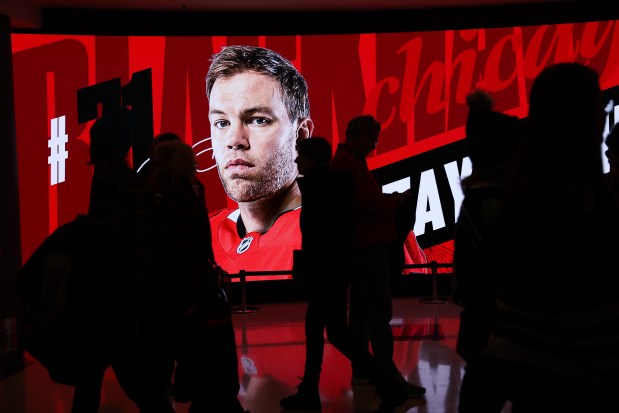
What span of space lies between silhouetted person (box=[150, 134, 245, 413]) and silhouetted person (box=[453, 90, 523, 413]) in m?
1.11

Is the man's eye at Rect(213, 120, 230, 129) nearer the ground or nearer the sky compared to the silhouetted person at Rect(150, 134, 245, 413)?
nearer the sky

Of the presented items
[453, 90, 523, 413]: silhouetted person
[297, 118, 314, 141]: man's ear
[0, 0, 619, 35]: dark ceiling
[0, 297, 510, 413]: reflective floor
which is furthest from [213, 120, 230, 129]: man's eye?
[453, 90, 523, 413]: silhouetted person

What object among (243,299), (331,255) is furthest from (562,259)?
(243,299)

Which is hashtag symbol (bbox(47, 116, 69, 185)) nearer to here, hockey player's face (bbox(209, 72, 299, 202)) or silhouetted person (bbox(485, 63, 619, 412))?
hockey player's face (bbox(209, 72, 299, 202))

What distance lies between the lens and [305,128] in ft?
24.2

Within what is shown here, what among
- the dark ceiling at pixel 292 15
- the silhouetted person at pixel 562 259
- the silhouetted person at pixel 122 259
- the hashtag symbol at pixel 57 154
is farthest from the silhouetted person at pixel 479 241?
the hashtag symbol at pixel 57 154

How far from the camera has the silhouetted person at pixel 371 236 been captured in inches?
155

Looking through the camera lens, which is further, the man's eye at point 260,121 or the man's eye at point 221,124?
the man's eye at point 221,124

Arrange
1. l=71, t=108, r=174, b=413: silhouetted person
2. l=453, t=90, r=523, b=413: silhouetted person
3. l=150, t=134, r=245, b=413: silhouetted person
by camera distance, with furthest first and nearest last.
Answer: l=150, t=134, r=245, b=413: silhouetted person → l=71, t=108, r=174, b=413: silhouetted person → l=453, t=90, r=523, b=413: silhouetted person

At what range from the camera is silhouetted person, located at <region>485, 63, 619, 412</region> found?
167 centimetres

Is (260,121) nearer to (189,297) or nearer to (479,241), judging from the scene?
(189,297)

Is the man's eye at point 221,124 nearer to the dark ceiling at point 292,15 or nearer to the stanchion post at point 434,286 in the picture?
the dark ceiling at point 292,15

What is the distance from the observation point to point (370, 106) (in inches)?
296

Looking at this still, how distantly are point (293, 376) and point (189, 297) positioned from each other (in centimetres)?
167
